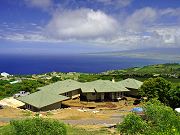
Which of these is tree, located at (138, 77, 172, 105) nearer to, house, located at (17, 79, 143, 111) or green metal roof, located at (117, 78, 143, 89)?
house, located at (17, 79, 143, 111)

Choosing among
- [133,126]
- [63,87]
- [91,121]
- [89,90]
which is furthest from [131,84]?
[133,126]

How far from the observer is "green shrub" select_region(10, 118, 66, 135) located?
2536 centimetres

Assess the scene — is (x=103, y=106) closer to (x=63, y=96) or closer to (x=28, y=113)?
(x=63, y=96)

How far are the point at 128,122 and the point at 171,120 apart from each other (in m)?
4.08

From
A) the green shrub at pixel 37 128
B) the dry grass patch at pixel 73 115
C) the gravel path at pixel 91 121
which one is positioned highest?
the green shrub at pixel 37 128

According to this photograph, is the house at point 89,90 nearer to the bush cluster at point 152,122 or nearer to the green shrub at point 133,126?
the bush cluster at point 152,122

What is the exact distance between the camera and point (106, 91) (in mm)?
62469

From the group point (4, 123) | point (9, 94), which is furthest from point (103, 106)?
point (9, 94)

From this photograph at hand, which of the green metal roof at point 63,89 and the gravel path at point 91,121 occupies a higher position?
the green metal roof at point 63,89

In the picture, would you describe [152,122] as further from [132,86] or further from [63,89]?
[132,86]

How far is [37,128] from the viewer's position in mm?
25578

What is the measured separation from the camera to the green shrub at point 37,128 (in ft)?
83.2

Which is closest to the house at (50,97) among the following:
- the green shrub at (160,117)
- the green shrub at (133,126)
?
the green shrub at (160,117)

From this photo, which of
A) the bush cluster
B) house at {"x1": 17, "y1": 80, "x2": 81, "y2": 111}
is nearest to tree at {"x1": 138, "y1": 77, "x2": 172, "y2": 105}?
house at {"x1": 17, "y1": 80, "x2": 81, "y2": 111}
